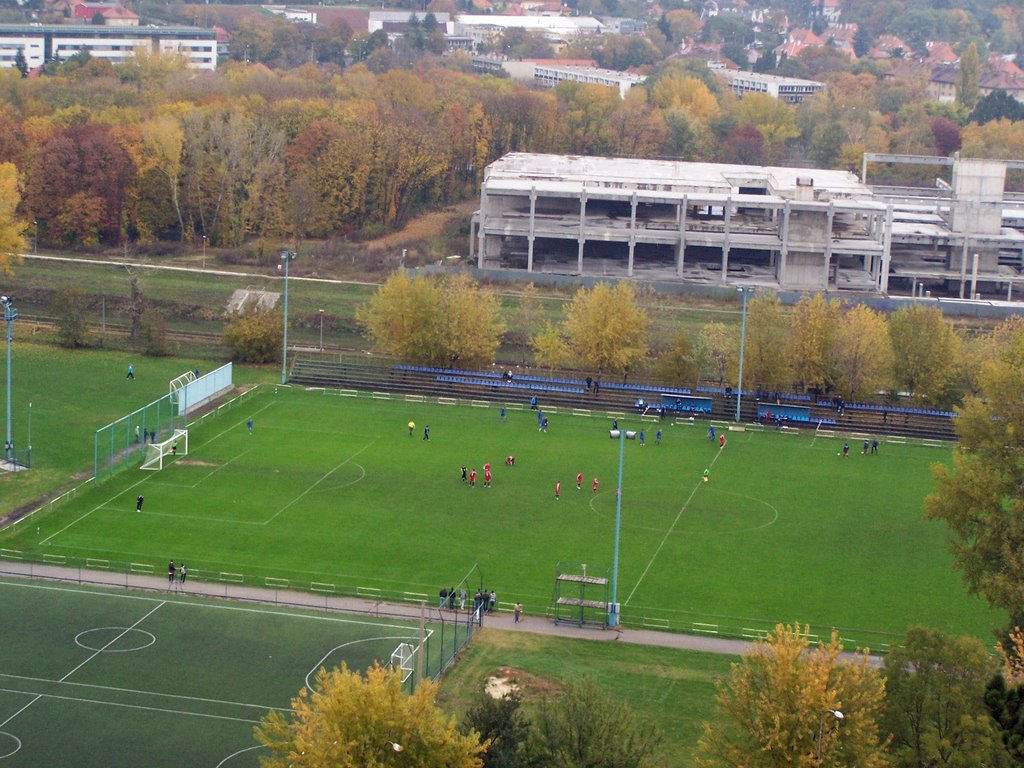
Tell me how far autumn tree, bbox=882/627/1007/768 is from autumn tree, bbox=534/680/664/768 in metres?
5.22

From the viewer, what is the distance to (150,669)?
40.9 meters

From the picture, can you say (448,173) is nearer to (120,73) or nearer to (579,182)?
(579,182)

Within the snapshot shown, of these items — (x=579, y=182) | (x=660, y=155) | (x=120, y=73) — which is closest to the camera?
(x=579, y=182)

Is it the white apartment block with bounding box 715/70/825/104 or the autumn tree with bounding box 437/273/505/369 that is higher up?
the white apartment block with bounding box 715/70/825/104

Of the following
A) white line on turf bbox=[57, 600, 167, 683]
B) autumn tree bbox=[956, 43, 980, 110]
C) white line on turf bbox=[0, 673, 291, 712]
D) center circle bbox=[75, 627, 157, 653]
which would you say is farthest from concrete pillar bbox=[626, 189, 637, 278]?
autumn tree bbox=[956, 43, 980, 110]

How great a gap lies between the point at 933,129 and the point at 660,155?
27112mm

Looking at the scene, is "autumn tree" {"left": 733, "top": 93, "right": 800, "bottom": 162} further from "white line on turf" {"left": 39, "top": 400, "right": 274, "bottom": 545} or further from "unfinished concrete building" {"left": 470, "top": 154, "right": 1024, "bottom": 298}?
"white line on turf" {"left": 39, "top": 400, "right": 274, "bottom": 545}

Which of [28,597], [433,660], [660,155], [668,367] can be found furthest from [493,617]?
[660,155]

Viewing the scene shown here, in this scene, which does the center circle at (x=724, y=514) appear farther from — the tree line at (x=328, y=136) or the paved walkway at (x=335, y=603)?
the tree line at (x=328, y=136)

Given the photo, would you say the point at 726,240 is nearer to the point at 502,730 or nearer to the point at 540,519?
the point at 540,519

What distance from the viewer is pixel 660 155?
454 ft

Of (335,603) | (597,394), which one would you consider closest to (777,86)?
(597,394)

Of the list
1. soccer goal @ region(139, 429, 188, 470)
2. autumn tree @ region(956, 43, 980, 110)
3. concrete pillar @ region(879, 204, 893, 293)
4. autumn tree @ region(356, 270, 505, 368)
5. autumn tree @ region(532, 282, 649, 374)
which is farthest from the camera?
autumn tree @ region(956, 43, 980, 110)

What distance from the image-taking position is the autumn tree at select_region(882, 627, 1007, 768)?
1215 inches
